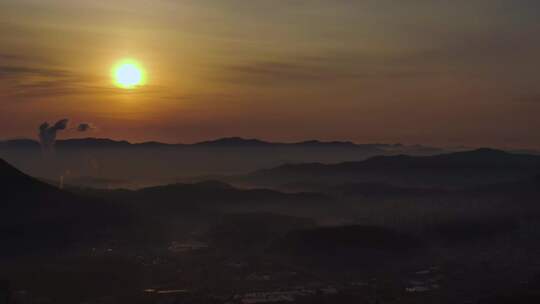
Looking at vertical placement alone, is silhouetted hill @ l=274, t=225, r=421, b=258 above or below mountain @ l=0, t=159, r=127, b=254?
below

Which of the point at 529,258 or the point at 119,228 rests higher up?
the point at 119,228

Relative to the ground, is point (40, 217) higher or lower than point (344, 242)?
higher

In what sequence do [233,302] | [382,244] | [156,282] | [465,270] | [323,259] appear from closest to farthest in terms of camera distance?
1. [233,302]
2. [156,282]
3. [465,270]
4. [323,259]
5. [382,244]

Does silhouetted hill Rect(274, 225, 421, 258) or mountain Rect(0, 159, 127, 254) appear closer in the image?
mountain Rect(0, 159, 127, 254)

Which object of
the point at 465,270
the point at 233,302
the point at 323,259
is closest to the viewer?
the point at 233,302

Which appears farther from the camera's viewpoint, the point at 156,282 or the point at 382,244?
the point at 382,244

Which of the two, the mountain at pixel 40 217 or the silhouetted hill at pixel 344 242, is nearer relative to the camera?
the mountain at pixel 40 217

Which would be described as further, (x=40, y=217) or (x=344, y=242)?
(x=344, y=242)

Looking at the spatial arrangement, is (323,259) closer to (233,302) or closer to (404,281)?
(404,281)

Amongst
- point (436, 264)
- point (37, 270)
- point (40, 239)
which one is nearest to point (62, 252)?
point (40, 239)

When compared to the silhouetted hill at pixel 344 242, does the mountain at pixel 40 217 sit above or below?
above
